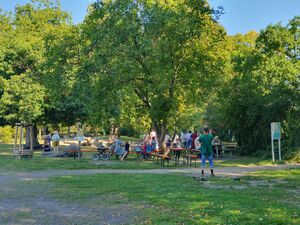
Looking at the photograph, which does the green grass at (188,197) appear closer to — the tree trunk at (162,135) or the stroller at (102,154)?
the tree trunk at (162,135)

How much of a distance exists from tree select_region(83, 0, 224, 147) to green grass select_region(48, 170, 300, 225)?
809 centimetres

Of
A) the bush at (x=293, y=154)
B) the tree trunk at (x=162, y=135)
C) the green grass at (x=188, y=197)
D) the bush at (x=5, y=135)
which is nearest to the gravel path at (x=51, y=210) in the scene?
the green grass at (x=188, y=197)

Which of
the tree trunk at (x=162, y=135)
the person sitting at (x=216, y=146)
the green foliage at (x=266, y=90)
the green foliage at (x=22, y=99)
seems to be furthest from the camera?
the green foliage at (x=22, y=99)

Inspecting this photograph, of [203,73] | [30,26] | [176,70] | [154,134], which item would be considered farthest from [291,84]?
[30,26]

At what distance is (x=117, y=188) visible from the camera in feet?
38.5

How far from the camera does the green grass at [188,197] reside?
752cm

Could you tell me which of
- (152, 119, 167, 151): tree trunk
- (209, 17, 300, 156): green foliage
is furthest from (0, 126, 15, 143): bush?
(209, 17, 300, 156): green foliage

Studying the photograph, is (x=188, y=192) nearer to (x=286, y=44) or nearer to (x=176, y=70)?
(x=176, y=70)

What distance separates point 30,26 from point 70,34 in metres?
15.4

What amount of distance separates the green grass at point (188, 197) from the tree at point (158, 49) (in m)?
8.09

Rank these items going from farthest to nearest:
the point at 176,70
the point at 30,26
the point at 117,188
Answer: the point at 30,26 < the point at 176,70 < the point at 117,188

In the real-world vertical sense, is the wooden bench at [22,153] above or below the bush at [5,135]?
below

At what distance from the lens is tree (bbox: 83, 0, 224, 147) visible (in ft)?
68.0

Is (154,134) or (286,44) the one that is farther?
(154,134)
